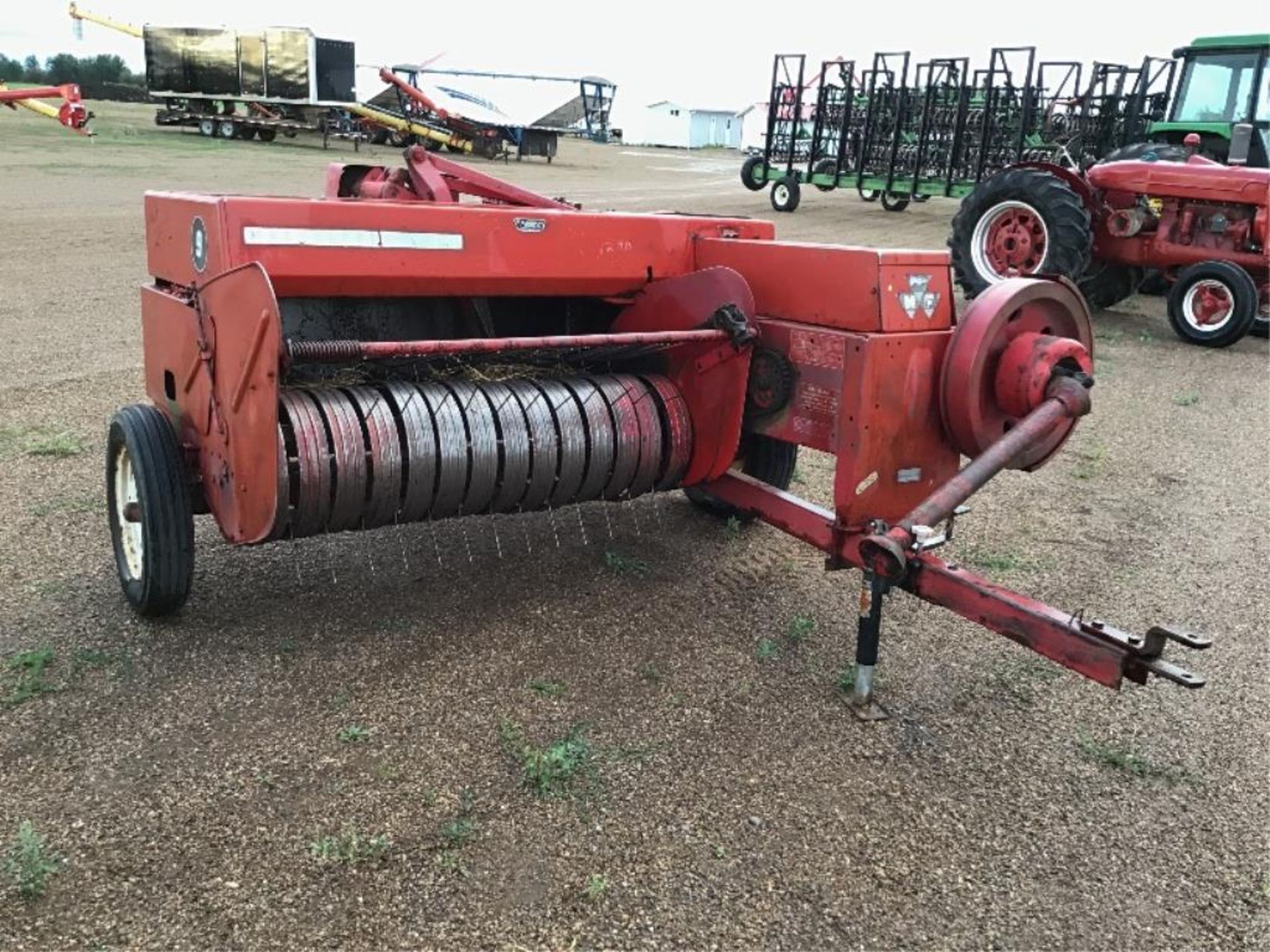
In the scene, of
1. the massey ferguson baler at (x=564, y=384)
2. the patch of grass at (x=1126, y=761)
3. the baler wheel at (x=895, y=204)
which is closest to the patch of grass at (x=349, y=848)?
the massey ferguson baler at (x=564, y=384)

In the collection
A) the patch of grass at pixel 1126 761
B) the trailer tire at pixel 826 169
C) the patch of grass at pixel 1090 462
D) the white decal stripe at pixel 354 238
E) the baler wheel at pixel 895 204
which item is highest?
the trailer tire at pixel 826 169

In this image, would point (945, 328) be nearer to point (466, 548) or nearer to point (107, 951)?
point (466, 548)

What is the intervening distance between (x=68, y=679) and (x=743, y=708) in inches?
74.7

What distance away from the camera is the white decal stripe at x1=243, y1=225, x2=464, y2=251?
124 inches

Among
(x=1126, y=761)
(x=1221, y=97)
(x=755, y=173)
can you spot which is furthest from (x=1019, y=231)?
(x=755, y=173)

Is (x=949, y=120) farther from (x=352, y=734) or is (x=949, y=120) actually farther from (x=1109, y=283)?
(x=352, y=734)

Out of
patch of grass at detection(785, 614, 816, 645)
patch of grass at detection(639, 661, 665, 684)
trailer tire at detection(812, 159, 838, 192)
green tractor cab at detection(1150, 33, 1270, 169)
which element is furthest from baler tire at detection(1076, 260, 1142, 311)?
patch of grass at detection(639, 661, 665, 684)

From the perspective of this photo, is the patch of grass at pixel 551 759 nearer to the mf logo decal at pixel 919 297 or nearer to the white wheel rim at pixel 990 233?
the mf logo decal at pixel 919 297

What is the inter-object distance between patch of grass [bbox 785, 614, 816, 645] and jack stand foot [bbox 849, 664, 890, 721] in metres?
0.44

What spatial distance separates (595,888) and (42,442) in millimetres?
4070

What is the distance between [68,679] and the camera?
3102mm

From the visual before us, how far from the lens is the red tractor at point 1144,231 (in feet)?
30.2

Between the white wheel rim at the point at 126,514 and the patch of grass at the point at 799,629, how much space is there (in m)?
2.06

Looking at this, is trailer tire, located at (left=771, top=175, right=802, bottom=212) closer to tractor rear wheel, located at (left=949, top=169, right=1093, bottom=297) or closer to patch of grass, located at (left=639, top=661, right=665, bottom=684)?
tractor rear wheel, located at (left=949, top=169, right=1093, bottom=297)
